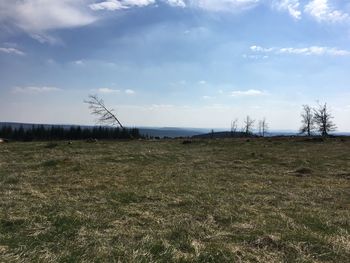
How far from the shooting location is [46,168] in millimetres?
19234

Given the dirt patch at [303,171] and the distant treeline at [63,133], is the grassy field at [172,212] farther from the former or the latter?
the distant treeline at [63,133]

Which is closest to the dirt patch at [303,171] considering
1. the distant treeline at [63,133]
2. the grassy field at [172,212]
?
the grassy field at [172,212]

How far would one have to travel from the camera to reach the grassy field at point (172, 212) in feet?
24.5

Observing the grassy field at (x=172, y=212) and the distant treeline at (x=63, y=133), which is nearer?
the grassy field at (x=172, y=212)

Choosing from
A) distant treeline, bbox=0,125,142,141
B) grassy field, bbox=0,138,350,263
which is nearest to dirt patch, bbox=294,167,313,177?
grassy field, bbox=0,138,350,263

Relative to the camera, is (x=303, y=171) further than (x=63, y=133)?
No

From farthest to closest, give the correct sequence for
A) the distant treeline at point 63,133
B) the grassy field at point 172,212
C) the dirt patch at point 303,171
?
1. the distant treeline at point 63,133
2. the dirt patch at point 303,171
3. the grassy field at point 172,212

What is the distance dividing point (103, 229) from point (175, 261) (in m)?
2.43

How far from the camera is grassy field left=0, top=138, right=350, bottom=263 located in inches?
294

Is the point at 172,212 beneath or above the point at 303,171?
beneath

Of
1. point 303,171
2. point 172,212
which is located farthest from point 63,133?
point 172,212

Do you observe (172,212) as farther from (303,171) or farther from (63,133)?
(63,133)

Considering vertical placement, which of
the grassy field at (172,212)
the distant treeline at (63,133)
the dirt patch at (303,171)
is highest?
the distant treeline at (63,133)

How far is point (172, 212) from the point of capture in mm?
10773
